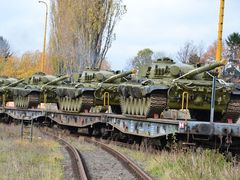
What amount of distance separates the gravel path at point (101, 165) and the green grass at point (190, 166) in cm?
56

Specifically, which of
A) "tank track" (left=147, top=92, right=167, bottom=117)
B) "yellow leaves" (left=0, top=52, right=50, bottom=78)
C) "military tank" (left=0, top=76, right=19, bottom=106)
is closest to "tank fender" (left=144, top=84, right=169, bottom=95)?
"tank track" (left=147, top=92, right=167, bottom=117)

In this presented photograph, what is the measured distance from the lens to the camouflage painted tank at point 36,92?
2817 cm

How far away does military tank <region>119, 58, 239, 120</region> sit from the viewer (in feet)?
50.3

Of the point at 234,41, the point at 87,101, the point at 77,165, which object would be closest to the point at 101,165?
the point at 77,165

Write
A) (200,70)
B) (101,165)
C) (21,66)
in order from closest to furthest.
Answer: (101,165) → (200,70) → (21,66)

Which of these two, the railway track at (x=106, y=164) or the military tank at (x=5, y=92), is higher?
the military tank at (x=5, y=92)

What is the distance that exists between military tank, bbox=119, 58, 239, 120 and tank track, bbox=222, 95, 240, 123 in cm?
4

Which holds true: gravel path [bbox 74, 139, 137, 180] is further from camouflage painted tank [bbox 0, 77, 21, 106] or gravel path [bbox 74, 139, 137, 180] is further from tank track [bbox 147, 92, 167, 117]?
camouflage painted tank [bbox 0, 77, 21, 106]

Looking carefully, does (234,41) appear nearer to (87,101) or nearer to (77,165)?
(87,101)

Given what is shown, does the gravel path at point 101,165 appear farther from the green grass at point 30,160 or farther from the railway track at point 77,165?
the green grass at point 30,160

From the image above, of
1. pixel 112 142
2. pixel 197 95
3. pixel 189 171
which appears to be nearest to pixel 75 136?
pixel 112 142

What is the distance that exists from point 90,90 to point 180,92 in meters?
7.26

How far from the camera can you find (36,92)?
93.2 ft

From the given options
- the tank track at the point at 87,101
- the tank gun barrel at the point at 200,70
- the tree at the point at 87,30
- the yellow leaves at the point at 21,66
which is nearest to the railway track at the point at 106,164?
the tank gun barrel at the point at 200,70
